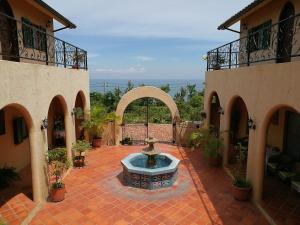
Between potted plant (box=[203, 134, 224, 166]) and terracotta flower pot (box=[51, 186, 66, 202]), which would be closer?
terracotta flower pot (box=[51, 186, 66, 202])

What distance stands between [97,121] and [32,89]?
7.67 m

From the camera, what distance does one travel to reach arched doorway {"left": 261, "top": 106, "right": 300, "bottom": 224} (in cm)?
869

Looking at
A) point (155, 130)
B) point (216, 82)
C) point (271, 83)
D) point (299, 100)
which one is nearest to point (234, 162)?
point (216, 82)

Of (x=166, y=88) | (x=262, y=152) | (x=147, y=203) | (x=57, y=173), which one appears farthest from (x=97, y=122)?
(x=166, y=88)

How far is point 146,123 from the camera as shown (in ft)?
69.1

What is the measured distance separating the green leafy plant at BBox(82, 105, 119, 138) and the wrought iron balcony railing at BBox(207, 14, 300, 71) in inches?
285

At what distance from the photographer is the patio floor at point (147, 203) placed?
827cm

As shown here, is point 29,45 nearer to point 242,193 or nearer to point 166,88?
point 242,193

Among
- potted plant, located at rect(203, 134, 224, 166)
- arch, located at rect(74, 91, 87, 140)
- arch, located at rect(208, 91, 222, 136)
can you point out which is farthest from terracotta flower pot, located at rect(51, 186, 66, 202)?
arch, located at rect(208, 91, 222, 136)

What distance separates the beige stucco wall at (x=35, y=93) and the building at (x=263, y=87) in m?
7.55

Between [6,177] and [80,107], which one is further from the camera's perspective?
[80,107]

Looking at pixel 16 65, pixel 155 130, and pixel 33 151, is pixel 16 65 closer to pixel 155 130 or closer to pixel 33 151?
pixel 33 151

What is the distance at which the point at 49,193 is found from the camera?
386 inches

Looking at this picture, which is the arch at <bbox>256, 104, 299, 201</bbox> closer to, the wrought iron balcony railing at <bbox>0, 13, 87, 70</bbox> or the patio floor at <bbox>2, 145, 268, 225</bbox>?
the patio floor at <bbox>2, 145, 268, 225</bbox>
